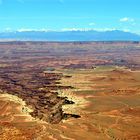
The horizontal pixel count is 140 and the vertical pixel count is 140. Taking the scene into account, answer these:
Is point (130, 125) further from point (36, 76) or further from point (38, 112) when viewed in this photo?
point (36, 76)

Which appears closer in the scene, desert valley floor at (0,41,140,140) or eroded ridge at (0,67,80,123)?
desert valley floor at (0,41,140,140)

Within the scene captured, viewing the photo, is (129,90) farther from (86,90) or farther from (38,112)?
(38,112)

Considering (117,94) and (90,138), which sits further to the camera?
(117,94)

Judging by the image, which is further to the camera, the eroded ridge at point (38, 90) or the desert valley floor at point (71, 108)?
the eroded ridge at point (38, 90)

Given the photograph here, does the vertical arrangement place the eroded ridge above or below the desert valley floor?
below

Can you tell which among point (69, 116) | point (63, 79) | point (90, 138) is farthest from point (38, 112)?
point (63, 79)

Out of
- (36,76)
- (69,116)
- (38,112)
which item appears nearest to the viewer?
(69,116)

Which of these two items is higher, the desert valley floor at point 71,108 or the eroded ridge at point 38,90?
the desert valley floor at point 71,108

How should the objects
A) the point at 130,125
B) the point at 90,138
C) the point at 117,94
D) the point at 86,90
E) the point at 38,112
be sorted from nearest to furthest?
the point at 90,138 < the point at 130,125 < the point at 38,112 < the point at 117,94 < the point at 86,90
